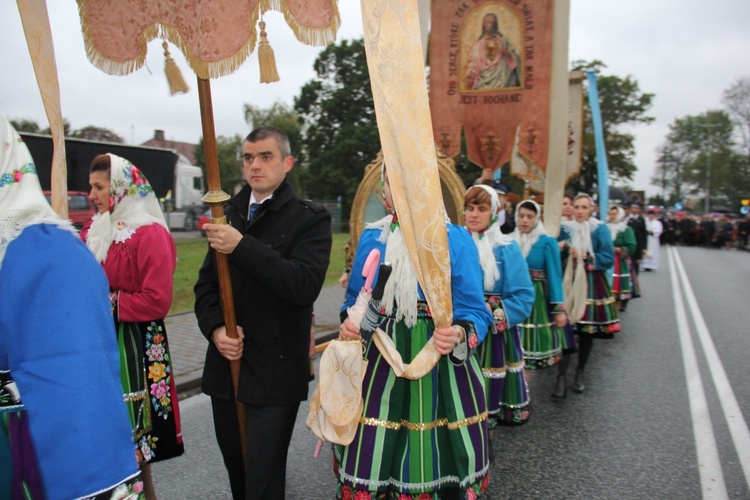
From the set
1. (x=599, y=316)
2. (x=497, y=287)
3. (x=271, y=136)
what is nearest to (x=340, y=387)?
(x=271, y=136)

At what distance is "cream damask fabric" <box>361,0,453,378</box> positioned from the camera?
197cm

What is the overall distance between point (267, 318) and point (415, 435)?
831mm

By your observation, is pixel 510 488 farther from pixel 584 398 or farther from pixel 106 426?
pixel 106 426

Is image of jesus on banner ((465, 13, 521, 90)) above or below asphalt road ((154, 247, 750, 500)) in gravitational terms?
above

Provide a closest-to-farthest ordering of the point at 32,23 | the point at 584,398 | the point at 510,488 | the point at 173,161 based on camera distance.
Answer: the point at 32,23 < the point at 510,488 < the point at 584,398 < the point at 173,161

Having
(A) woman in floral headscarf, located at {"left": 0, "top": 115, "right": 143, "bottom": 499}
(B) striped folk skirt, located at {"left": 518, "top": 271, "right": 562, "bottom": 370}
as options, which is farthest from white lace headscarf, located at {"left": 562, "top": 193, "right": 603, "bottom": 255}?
(A) woman in floral headscarf, located at {"left": 0, "top": 115, "right": 143, "bottom": 499}

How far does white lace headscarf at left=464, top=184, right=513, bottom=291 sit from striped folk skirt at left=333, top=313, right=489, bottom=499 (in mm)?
1494

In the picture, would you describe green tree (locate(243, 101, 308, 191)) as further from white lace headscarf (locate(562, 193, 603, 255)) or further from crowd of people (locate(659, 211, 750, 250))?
white lace headscarf (locate(562, 193, 603, 255))

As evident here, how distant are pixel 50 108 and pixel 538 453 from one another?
3871mm

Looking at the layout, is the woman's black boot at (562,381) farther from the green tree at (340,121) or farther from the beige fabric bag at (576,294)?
the green tree at (340,121)

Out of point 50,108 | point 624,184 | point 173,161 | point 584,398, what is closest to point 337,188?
point 624,184

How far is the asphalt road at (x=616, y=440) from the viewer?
3.73 metres

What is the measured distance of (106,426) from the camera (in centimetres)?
137

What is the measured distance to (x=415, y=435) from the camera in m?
2.49
